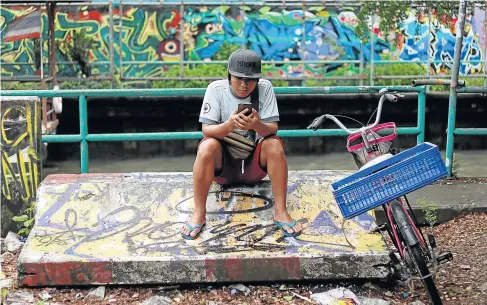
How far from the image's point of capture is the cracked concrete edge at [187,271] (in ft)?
15.4

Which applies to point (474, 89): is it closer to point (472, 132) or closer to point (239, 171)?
point (472, 132)

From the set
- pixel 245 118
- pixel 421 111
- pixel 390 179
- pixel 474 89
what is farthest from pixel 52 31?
pixel 390 179

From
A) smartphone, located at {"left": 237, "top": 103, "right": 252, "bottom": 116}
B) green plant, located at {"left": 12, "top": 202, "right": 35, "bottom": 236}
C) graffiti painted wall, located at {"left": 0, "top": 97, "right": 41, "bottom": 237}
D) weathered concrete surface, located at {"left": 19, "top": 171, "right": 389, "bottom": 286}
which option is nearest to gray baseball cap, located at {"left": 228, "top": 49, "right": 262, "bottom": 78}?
smartphone, located at {"left": 237, "top": 103, "right": 252, "bottom": 116}

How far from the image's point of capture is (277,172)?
4.95m

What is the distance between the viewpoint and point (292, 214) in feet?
17.1

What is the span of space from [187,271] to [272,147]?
0.97 m

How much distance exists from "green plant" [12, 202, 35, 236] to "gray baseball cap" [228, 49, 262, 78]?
2154mm

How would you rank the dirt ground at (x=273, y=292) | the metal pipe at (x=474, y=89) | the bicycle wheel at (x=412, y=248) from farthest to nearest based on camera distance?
the metal pipe at (x=474, y=89) → the dirt ground at (x=273, y=292) → the bicycle wheel at (x=412, y=248)

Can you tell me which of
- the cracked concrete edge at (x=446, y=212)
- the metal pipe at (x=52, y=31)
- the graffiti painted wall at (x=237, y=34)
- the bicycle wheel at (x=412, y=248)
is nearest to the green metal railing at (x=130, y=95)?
the cracked concrete edge at (x=446, y=212)

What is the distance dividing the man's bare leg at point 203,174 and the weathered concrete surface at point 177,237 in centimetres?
11

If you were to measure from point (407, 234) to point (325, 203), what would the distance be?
1.22 m

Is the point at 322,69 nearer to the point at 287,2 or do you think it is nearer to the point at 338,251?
the point at 287,2

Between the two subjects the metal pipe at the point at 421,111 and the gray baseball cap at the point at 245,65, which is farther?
the metal pipe at the point at 421,111

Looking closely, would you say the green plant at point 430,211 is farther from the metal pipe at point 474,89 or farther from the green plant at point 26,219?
the green plant at point 26,219
